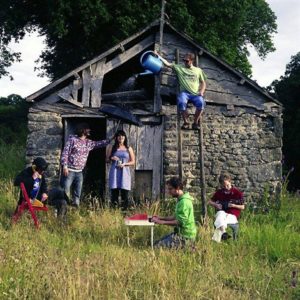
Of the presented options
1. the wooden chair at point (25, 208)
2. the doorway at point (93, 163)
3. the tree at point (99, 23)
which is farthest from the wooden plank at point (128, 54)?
the tree at point (99, 23)

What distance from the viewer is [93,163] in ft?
43.1

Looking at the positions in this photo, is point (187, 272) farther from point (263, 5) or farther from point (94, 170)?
point (263, 5)

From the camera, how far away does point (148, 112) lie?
11047mm

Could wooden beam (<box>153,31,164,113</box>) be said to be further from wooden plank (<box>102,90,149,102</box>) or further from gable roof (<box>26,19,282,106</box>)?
wooden plank (<box>102,90,149,102</box>)

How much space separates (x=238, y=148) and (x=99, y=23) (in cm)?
903

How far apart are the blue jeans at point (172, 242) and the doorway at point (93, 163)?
12.5 feet

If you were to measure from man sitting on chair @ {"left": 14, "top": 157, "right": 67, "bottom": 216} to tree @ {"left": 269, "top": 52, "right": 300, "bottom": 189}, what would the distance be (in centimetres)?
1216

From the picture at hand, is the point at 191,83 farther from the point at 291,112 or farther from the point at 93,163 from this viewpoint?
the point at 291,112

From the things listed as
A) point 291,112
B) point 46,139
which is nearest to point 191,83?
→ point 46,139

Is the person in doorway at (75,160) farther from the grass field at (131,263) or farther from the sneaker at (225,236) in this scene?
the sneaker at (225,236)

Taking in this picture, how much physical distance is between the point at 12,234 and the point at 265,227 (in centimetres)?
398

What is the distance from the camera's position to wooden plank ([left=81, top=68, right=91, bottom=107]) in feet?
35.9

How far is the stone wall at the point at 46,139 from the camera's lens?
1077cm

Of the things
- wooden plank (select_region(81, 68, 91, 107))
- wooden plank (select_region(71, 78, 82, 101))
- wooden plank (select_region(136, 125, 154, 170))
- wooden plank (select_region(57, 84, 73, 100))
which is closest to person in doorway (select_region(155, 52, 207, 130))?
wooden plank (select_region(136, 125, 154, 170))
